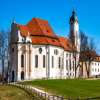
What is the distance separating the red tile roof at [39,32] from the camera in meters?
88.9

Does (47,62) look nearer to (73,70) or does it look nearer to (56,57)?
(56,57)

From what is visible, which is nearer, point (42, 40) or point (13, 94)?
point (13, 94)

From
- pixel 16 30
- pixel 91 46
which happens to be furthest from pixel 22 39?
pixel 91 46

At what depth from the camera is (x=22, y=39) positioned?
8694 centimetres

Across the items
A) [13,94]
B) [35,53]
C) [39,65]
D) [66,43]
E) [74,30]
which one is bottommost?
[13,94]

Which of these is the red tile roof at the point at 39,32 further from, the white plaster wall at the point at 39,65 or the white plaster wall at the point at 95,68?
the white plaster wall at the point at 95,68

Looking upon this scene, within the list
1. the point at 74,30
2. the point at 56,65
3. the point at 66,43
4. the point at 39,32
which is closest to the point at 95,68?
the point at 74,30

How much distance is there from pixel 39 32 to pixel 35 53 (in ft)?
18.9

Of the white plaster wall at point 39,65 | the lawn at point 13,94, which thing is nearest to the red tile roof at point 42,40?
the white plaster wall at point 39,65

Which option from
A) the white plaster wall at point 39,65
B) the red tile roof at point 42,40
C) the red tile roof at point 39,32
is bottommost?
the white plaster wall at point 39,65

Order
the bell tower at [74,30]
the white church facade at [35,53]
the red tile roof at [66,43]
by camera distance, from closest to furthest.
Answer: the white church facade at [35,53] < the red tile roof at [66,43] < the bell tower at [74,30]

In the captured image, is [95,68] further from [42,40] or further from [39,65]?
[39,65]

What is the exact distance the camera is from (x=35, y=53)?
8838 centimetres

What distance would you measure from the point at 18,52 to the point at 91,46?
24.1m
